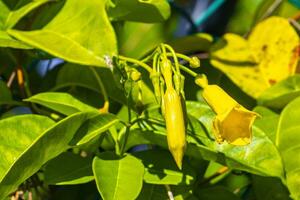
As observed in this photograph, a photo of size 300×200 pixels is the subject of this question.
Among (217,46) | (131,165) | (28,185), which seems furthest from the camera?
(217,46)

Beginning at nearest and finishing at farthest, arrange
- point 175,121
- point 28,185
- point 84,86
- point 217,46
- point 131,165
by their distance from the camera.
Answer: point 175,121 < point 131,165 < point 28,185 < point 84,86 < point 217,46

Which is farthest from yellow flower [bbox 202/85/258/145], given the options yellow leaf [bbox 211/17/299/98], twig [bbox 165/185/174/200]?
yellow leaf [bbox 211/17/299/98]

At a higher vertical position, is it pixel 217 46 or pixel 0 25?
pixel 0 25

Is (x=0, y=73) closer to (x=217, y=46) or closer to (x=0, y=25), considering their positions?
(x=0, y=25)

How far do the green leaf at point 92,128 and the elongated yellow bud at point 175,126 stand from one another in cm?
10

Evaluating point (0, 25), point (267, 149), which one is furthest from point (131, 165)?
point (0, 25)

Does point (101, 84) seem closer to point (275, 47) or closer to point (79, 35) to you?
point (79, 35)

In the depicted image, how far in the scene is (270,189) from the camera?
3.11 ft

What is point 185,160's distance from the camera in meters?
0.88

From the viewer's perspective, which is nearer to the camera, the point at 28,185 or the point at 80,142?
the point at 80,142

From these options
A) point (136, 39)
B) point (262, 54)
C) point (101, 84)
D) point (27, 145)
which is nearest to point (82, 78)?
point (101, 84)

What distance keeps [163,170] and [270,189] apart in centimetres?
19

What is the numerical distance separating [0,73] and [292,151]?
445 millimetres

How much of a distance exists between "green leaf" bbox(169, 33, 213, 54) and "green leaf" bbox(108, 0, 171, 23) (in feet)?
0.85
